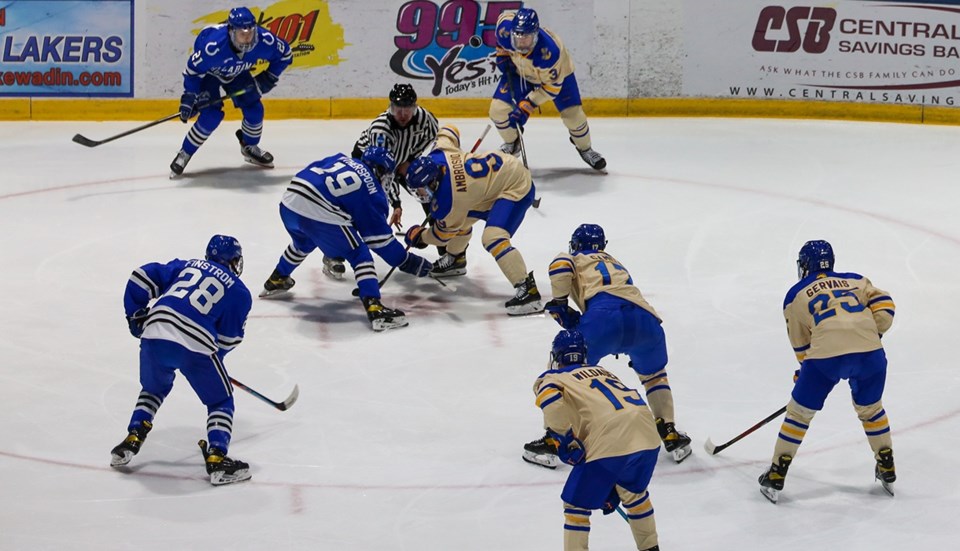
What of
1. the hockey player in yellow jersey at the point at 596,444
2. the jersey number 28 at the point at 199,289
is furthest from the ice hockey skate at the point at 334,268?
the hockey player in yellow jersey at the point at 596,444

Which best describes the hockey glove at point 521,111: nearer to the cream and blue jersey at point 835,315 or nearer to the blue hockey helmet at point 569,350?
the cream and blue jersey at point 835,315

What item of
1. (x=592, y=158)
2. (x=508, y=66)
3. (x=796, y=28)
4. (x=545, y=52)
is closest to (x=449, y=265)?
(x=545, y=52)

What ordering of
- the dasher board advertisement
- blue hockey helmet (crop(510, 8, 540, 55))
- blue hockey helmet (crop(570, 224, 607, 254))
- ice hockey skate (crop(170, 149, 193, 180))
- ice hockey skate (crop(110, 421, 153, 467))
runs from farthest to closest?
the dasher board advertisement
ice hockey skate (crop(170, 149, 193, 180))
blue hockey helmet (crop(510, 8, 540, 55))
blue hockey helmet (crop(570, 224, 607, 254))
ice hockey skate (crop(110, 421, 153, 467))

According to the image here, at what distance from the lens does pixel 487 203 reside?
7.39 meters

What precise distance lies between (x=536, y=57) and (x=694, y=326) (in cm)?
286

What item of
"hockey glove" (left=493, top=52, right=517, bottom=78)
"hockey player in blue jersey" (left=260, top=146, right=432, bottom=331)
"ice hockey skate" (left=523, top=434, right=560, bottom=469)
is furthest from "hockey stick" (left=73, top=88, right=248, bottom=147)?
"ice hockey skate" (left=523, top=434, right=560, bottom=469)

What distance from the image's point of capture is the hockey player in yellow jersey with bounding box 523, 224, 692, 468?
558 cm

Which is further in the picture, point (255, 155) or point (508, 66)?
point (255, 155)

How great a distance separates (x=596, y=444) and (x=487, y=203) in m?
3.08

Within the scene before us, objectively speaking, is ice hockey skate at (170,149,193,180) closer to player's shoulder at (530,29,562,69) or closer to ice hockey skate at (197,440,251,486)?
player's shoulder at (530,29,562,69)

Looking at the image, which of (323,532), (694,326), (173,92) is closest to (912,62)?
(694,326)

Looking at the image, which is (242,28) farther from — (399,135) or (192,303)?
(192,303)

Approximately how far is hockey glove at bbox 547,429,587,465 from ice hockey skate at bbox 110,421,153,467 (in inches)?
68.6

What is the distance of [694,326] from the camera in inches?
284
